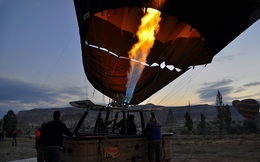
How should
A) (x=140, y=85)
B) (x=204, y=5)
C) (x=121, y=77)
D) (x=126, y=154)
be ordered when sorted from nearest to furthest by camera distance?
(x=126, y=154)
(x=204, y=5)
(x=140, y=85)
(x=121, y=77)

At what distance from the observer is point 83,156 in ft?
17.1

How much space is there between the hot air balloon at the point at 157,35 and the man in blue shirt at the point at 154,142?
8.15 feet

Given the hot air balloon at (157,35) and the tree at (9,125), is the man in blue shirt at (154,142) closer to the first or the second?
the hot air balloon at (157,35)

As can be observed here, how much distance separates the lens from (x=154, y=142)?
6492mm

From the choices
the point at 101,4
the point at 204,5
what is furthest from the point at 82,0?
the point at 204,5

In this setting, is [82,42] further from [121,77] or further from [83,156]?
[83,156]

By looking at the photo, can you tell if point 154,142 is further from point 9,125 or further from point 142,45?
point 9,125

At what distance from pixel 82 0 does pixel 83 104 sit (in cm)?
316

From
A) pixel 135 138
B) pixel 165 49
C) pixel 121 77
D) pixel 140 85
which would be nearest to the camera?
pixel 135 138

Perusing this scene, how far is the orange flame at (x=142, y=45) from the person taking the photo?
24.6 feet

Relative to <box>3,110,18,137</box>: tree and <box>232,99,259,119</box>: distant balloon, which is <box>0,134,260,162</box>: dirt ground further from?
<box>232,99,259,119</box>: distant balloon

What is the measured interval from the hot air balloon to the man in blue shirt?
2.48 m

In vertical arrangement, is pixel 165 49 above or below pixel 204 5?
below

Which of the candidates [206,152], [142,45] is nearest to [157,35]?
[142,45]
